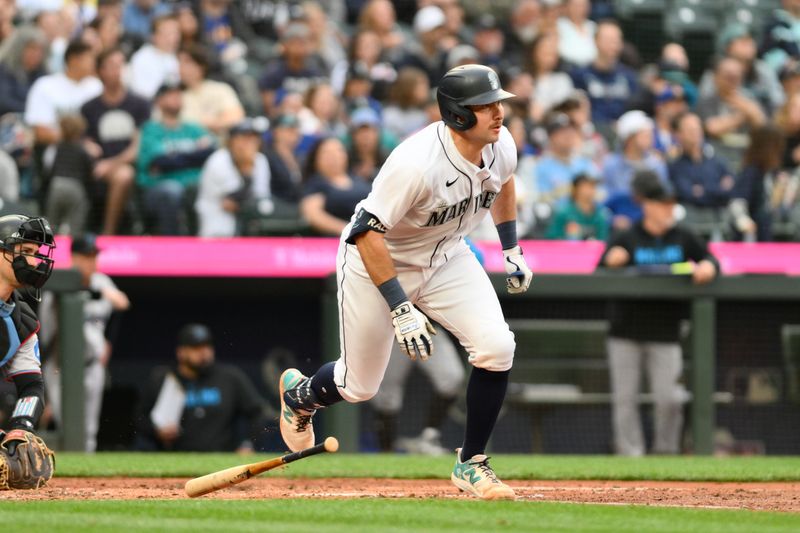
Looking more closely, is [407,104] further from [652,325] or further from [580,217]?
[652,325]

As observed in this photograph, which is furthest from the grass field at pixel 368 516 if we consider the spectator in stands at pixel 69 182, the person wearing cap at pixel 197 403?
the spectator in stands at pixel 69 182

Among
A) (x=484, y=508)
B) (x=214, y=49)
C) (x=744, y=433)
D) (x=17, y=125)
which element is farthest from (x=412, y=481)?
(x=214, y=49)

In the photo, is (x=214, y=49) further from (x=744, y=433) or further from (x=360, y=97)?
(x=744, y=433)

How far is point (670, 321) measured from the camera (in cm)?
1016

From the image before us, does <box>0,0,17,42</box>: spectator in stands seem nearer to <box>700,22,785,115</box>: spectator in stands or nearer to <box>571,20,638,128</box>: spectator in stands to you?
<box>571,20,638,128</box>: spectator in stands

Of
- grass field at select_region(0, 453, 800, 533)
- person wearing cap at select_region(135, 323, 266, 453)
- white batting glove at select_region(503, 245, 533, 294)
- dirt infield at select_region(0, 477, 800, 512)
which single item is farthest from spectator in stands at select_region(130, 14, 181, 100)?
grass field at select_region(0, 453, 800, 533)

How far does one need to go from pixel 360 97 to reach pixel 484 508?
22.7 feet

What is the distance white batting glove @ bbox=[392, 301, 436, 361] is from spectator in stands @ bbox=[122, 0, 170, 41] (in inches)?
293

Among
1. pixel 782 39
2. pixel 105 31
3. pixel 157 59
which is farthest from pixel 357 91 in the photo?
pixel 782 39

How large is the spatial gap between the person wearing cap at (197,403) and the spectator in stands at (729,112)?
5492mm

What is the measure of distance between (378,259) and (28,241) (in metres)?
1.69

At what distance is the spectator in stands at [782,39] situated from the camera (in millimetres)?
14359

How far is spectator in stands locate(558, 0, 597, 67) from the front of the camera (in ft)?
45.2

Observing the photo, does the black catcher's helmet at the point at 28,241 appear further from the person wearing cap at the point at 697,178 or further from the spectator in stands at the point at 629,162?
the person wearing cap at the point at 697,178
